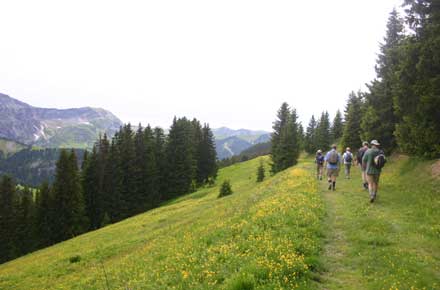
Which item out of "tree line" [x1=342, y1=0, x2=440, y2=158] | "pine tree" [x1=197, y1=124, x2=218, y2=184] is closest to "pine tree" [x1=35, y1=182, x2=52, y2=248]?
"pine tree" [x1=197, y1=124, x2=218, y2=184]

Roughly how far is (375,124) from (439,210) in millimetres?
24963

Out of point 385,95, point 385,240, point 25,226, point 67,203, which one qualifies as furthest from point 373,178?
point 25,226

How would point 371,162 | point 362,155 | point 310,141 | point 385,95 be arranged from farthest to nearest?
point 310,141 → point 385,95 → point 362,155 → point 371,162

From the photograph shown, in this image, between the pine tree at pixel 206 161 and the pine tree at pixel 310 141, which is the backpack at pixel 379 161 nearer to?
the pine tree at pixel 206 161

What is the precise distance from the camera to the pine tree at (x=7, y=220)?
6220 centimetres

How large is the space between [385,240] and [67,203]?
58338 millimetres

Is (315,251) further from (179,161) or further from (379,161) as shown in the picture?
(179,161)

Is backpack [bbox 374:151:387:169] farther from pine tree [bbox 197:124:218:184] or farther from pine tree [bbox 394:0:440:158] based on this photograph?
pine tree [bbox 197:124:218:184]

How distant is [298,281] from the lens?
8336mm

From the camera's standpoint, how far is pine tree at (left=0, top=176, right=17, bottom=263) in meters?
62.2

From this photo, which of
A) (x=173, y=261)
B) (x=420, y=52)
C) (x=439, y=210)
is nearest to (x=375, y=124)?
(x=420, y=52)

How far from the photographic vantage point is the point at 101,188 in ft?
215

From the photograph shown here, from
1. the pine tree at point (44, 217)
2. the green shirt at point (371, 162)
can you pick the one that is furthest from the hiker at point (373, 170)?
the pine tree at point (44, 217)

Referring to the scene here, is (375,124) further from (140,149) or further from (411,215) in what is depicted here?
(140,149)
